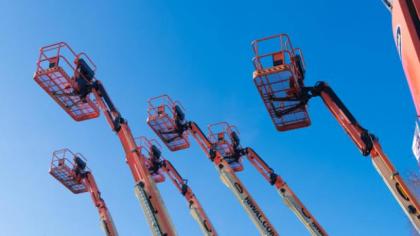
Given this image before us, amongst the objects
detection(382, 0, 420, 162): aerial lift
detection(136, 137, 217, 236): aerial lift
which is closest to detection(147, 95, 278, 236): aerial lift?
detection(136, 137, 217, 236): aerial lift

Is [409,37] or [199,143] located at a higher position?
[199,143]

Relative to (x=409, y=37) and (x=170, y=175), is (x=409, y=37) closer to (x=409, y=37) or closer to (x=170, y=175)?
(x=409, y=37)

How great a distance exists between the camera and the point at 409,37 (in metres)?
2.44

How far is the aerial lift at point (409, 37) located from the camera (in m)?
2.40

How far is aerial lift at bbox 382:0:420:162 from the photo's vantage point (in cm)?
240

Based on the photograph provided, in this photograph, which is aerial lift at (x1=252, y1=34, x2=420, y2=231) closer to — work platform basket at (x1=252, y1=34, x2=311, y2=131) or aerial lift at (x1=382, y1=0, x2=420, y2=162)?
work platform basket at (x1=252, y1=34, x2=311, y2=131)

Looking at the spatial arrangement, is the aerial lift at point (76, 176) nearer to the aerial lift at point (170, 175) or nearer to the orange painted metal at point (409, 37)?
the aerial lift at point (170, 175)

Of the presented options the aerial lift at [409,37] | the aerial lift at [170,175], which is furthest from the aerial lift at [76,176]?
the aerial lift at [409,37]

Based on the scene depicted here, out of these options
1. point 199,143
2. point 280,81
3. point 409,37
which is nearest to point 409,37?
point 409,37

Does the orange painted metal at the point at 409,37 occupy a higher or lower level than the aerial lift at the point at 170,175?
lower

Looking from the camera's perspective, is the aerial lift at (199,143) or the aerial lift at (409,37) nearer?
the aerial lift at (409,37)

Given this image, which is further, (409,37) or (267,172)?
(267,172)

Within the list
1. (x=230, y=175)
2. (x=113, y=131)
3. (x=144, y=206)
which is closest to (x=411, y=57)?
(x=144, y=206)

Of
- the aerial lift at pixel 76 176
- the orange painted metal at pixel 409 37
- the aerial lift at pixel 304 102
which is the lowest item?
the orange painted metal at pixel 409 37
